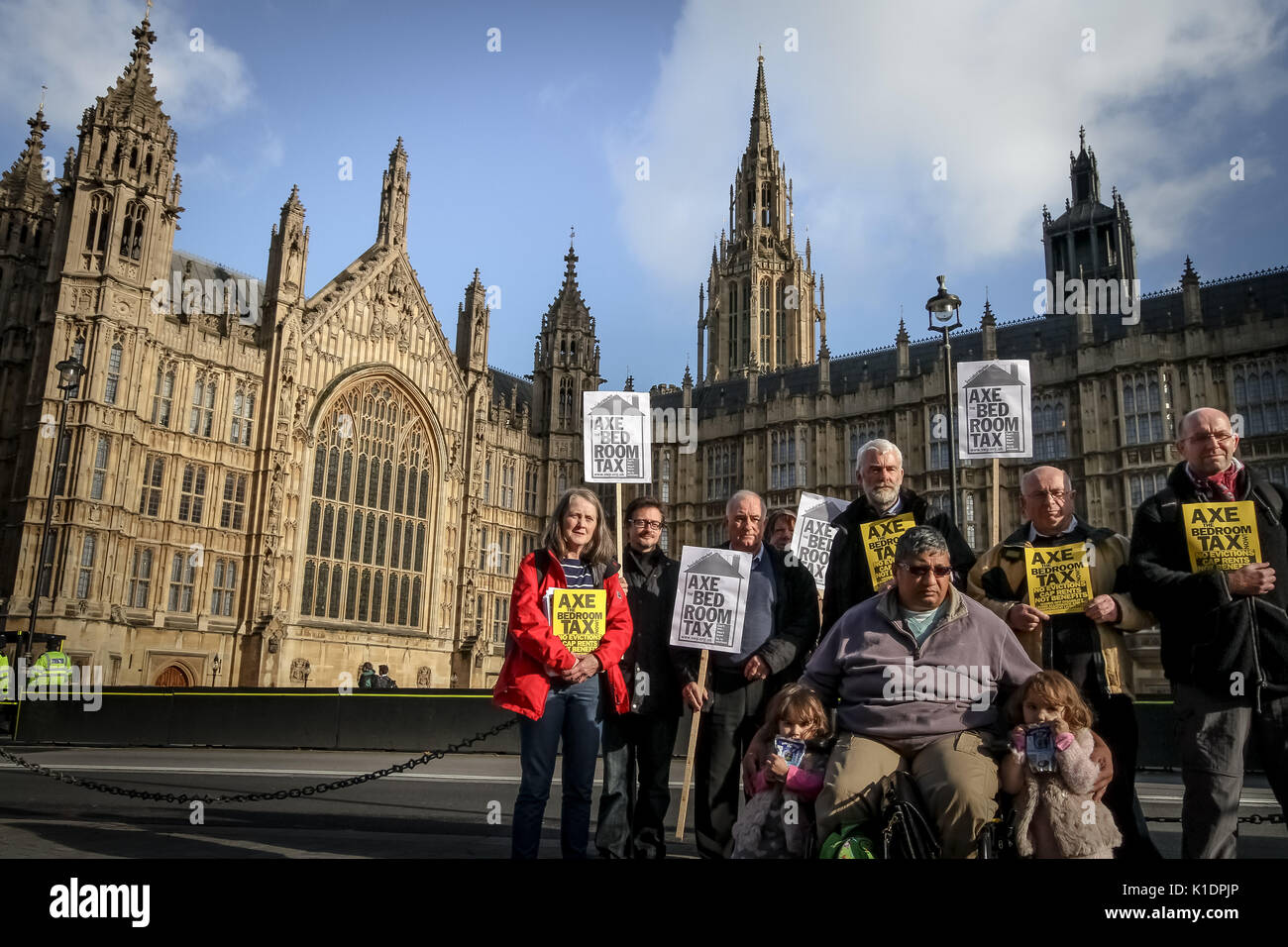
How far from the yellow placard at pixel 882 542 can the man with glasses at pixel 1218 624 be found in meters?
1.34

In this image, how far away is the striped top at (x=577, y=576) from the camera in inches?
211

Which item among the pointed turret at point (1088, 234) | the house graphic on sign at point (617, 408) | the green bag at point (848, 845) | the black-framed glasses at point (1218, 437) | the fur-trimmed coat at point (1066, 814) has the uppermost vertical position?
the pointed turret at point (1088, 234)

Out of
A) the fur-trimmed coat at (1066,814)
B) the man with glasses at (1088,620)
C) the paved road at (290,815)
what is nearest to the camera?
the fur-trimmed coat at (1066,814)

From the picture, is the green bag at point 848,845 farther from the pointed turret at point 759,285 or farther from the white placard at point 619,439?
the pointed turret at point 759,285

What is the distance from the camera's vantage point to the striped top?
535cm

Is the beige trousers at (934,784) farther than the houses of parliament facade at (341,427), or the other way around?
the houses of parliament facade at (341,427)

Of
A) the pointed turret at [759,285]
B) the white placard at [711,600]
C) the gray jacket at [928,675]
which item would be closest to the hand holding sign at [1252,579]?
the gray jacket at [928,675]

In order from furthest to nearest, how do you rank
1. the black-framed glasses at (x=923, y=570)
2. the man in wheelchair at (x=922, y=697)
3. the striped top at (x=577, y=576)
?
the striped top at (x=577, y=576), the black-framed glasses at (x=923, y=570), the man in wheelchair at (x=922, y=697)

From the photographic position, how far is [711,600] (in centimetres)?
593
